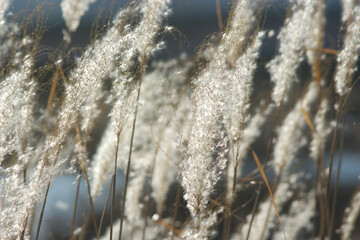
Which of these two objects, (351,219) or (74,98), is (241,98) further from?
(351,219)

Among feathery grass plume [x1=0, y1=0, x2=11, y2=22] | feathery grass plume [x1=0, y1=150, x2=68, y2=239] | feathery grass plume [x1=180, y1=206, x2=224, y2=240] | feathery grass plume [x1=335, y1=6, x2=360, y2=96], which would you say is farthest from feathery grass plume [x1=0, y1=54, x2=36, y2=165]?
feathery grass plume [x1=335, y1=6, x2=360, y2=96]

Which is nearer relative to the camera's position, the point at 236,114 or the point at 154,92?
the point at 236,114

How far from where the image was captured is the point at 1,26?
1298mm

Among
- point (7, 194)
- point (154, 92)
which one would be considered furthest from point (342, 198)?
point (7, 194)

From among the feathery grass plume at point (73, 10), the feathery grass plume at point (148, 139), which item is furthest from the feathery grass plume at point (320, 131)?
the feathery grass plume at point (73, 10)

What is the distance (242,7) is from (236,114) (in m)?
0.30

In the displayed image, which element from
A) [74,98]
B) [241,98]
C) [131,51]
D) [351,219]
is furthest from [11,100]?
[351,219]

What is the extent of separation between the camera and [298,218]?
88.4 inches

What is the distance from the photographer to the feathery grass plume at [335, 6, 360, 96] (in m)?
1.23

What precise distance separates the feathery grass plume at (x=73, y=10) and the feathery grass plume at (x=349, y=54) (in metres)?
0.90

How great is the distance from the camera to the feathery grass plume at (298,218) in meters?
2.21

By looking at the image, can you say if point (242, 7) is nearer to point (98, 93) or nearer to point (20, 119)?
point (98, 93)

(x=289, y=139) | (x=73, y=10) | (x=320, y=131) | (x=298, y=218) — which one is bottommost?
(x=298, y=218)

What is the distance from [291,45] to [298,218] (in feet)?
3.82
